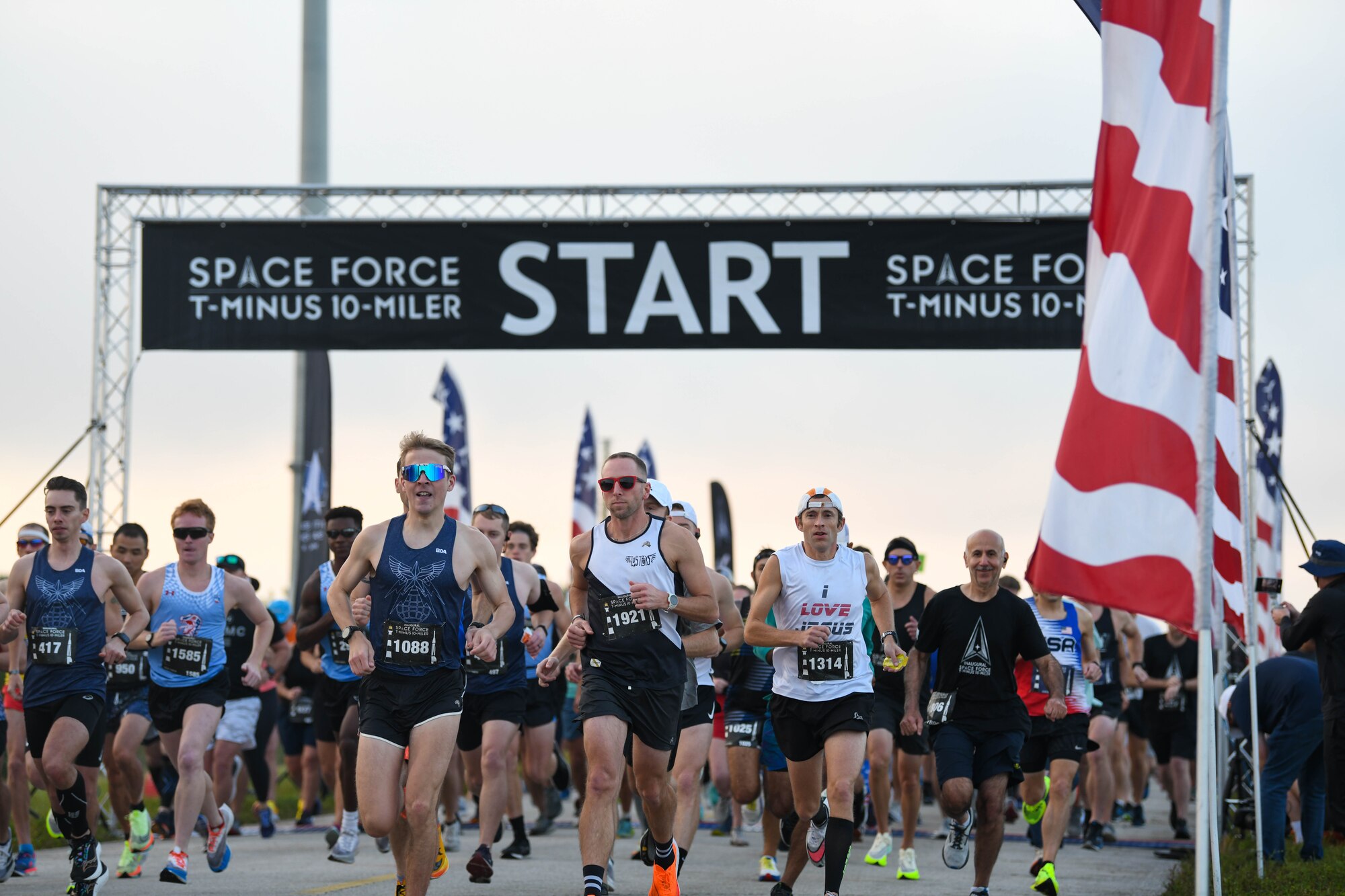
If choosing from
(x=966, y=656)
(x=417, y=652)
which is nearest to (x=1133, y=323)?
(x=966, y=656)

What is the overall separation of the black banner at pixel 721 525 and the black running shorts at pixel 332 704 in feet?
32.3

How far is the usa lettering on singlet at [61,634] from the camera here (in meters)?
9.19

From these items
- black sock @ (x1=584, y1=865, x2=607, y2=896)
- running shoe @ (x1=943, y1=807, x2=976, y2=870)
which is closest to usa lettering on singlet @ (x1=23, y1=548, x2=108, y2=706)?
black sock @ (x1=584, y1=865, x2=607, y2=896)

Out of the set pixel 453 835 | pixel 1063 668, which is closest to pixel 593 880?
pixel 1063 668

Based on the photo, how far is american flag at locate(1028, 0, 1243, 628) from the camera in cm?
671

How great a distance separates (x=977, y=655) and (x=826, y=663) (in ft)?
3.04

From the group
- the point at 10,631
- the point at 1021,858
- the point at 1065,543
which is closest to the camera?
the point at 1065,543

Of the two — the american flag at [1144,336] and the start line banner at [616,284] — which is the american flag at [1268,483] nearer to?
the start line banner at [616,284]

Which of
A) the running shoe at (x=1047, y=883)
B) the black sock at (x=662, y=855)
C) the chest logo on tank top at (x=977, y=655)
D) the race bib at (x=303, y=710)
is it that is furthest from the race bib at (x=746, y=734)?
the race bib at (x=303, y=710)

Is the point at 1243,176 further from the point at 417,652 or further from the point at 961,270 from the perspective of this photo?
the point at 417,652

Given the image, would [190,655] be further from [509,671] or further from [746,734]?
[746,734]

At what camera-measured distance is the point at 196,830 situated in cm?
1535

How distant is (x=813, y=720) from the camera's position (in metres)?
8.96

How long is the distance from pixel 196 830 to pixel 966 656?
29.2ft
